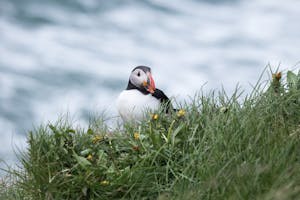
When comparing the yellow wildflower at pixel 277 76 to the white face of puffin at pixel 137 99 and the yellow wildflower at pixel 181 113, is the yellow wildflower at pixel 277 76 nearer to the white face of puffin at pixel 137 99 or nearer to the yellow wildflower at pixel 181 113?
the yellow wildflower at pixel 181 113

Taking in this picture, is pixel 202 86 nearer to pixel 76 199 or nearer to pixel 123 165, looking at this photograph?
pixel 123 165

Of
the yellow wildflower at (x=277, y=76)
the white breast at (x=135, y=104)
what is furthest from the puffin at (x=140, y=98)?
the yellow wildflower at (x=277, y=76)

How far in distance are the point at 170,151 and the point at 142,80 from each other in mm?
2289

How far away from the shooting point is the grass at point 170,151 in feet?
17.1

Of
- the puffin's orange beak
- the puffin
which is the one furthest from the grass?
the puffin's orange beak

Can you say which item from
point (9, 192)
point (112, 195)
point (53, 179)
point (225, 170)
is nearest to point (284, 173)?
point (225, 170)

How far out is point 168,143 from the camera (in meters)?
6.10

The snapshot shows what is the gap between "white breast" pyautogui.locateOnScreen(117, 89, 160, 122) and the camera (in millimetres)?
7426

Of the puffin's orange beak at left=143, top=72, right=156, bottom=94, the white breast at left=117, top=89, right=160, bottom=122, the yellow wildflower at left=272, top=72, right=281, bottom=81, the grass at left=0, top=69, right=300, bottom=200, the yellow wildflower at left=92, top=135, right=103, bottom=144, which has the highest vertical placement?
the puffin's orange beak at left=143, top=72, right=156, bottom=94

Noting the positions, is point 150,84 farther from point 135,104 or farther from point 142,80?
point 135,104

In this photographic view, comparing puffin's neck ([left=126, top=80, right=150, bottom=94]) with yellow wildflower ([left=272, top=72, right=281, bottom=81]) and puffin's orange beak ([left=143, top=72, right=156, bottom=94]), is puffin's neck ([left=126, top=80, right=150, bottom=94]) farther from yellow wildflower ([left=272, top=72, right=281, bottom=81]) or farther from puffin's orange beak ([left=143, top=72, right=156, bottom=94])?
yellow wildflower ([left=272, top=72, right=281, bottom=81])

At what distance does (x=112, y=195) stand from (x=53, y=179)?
68 cm

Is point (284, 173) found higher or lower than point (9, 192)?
lower

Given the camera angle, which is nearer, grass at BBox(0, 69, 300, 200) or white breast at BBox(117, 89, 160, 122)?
grass at BBox(0, 69, 300, 200)
